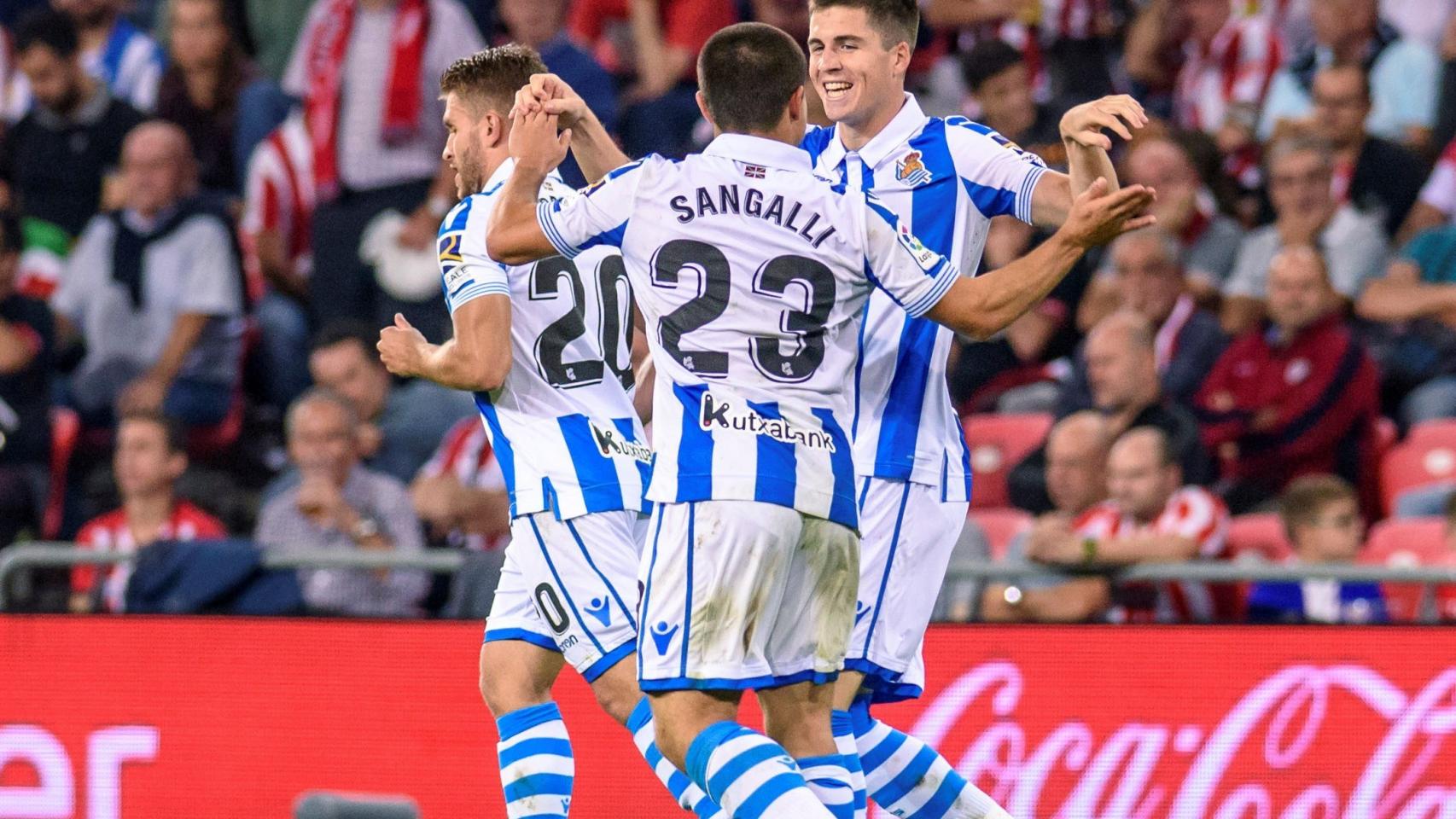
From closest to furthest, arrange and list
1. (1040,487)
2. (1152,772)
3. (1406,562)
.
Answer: (1152,772) → (1406,562) → (1040,487)

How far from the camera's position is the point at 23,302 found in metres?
11.1

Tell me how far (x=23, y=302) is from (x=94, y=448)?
871 millimetres

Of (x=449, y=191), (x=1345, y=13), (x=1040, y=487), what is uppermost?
(x=1345, y=13)

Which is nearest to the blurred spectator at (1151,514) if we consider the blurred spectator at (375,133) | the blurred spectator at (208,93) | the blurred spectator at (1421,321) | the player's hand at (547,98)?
the blurred spectator at (1421,321)

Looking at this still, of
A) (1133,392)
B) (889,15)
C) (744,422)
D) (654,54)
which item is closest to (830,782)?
(744,422)

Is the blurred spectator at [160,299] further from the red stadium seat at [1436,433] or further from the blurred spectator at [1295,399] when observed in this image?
the red stadium seat at [1436,433]

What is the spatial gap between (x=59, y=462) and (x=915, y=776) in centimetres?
633

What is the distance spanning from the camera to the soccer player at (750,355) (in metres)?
5.02

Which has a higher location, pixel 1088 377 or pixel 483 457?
pixel 1088 377

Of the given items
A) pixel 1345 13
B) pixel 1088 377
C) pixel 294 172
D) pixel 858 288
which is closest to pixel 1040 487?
pixel 1088 377

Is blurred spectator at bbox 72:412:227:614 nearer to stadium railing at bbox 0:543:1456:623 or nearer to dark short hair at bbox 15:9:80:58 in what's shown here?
stadium railing at bbox 0:543:1456:623

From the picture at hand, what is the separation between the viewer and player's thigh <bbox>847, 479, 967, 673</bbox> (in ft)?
18.7

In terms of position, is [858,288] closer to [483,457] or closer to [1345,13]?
[483,457]

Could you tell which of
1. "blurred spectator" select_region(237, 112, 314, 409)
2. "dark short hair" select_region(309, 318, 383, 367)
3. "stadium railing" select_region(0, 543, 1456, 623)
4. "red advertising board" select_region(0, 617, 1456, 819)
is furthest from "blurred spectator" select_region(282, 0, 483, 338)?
"red advertising board" select_region(0, 617, 1456, 819)
